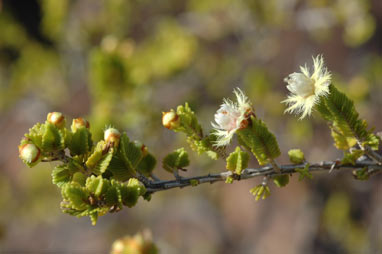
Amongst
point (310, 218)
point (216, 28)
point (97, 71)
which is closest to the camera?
point (97, 71)

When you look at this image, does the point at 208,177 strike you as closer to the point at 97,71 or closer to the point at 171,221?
the point at 97,71

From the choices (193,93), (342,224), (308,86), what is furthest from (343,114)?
(342,224)

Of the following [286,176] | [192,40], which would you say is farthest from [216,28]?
[286,176]

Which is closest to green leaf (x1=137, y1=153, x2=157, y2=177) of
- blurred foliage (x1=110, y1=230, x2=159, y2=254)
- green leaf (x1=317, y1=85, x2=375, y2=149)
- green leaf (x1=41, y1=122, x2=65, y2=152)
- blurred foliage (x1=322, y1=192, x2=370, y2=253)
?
green leaf (x1=41, y1=122, x2=65, y2=152)

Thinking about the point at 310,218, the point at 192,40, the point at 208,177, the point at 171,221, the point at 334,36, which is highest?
the point at 334,36

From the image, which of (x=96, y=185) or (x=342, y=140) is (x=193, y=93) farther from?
(x=96, y=185)

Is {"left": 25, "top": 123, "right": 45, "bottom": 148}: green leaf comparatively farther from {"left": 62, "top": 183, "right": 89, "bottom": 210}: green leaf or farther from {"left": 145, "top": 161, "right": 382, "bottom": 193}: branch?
→ {"left": 145, "top": 161, "right": 382, "bottom": 193}: branch

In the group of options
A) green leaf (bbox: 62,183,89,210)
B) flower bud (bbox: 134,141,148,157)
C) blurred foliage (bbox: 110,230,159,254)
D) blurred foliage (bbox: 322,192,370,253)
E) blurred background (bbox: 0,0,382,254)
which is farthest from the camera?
blurred foliage (bbox: 322,192,370,253)
